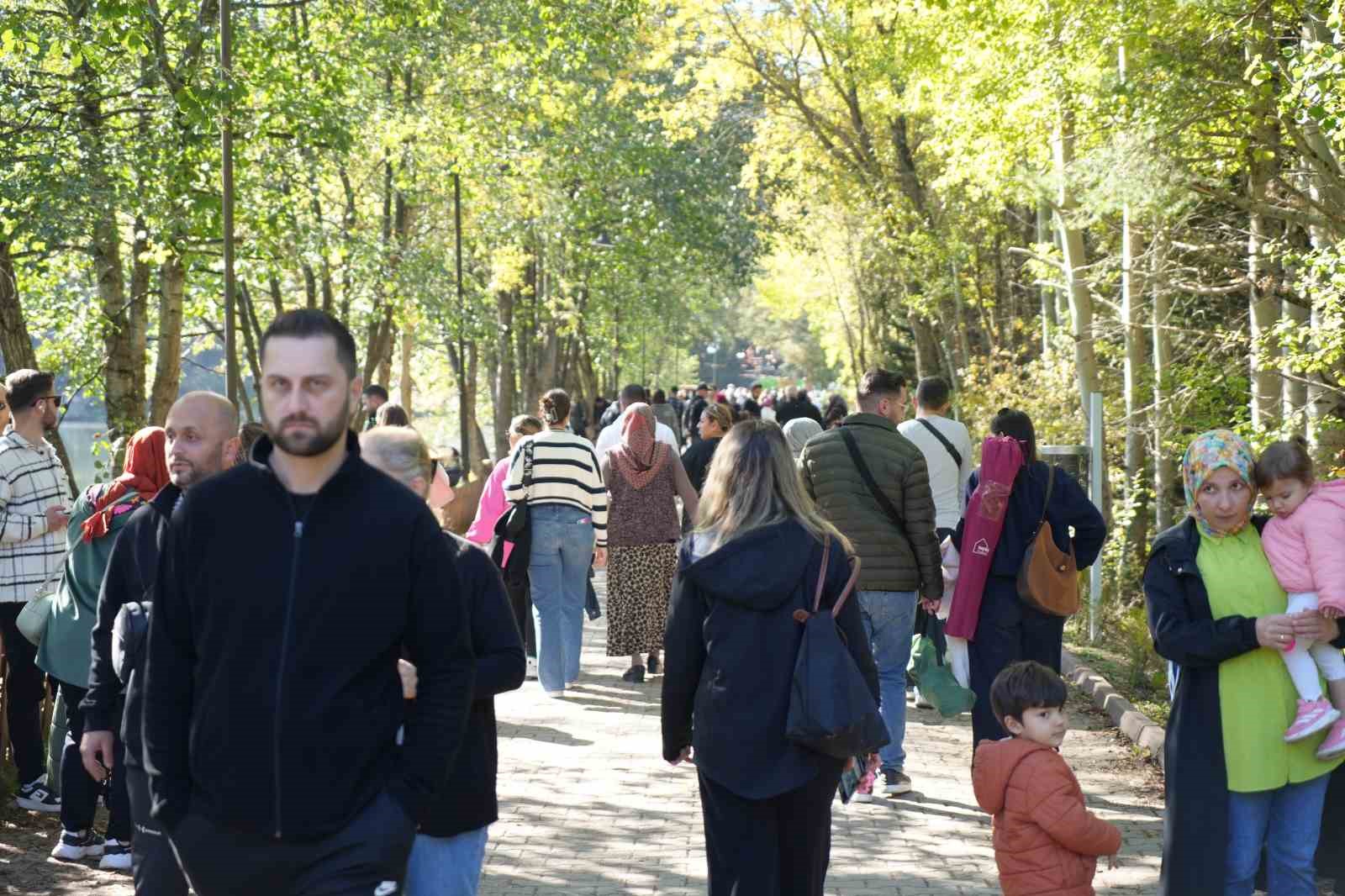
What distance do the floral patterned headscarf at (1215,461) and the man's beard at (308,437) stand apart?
334 centimetres

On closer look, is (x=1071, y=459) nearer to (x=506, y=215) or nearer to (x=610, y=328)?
(x=506, y=215)

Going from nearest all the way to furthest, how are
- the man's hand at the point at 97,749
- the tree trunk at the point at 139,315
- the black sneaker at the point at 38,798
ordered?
the man's hand at the point at 97,749 < the black sneaker at the point at 38,798 < the tree trunk at the point at 139,315

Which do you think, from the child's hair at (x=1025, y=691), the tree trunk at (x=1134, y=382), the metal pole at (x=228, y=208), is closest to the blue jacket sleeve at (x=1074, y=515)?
the child's hair at (x=1025, y=691)

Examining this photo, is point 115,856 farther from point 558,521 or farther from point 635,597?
point 635,597

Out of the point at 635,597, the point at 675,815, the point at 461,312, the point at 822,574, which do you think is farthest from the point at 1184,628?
the point at 461,312

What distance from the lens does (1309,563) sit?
5.83 metres

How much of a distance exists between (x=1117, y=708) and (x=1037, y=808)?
6218mm

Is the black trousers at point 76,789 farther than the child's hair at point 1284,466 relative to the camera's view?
Yes

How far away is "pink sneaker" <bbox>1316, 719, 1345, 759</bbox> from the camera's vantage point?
582 centimetres

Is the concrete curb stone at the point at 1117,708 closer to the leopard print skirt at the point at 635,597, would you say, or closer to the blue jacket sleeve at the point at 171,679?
the leopard print skirt at the point at 635,597

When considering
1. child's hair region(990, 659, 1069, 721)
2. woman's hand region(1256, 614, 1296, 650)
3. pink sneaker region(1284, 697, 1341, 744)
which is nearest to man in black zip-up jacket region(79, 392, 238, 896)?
child's hair region(990, 659, 1069, 721)

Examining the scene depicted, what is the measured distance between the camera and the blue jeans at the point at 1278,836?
19.4 ft

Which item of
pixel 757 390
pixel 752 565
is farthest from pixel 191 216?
pixel 757 390

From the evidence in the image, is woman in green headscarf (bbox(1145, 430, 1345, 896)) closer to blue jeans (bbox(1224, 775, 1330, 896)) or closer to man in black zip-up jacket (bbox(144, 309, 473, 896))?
blue jeans (bbox(1224, 775, 1330, 896))
